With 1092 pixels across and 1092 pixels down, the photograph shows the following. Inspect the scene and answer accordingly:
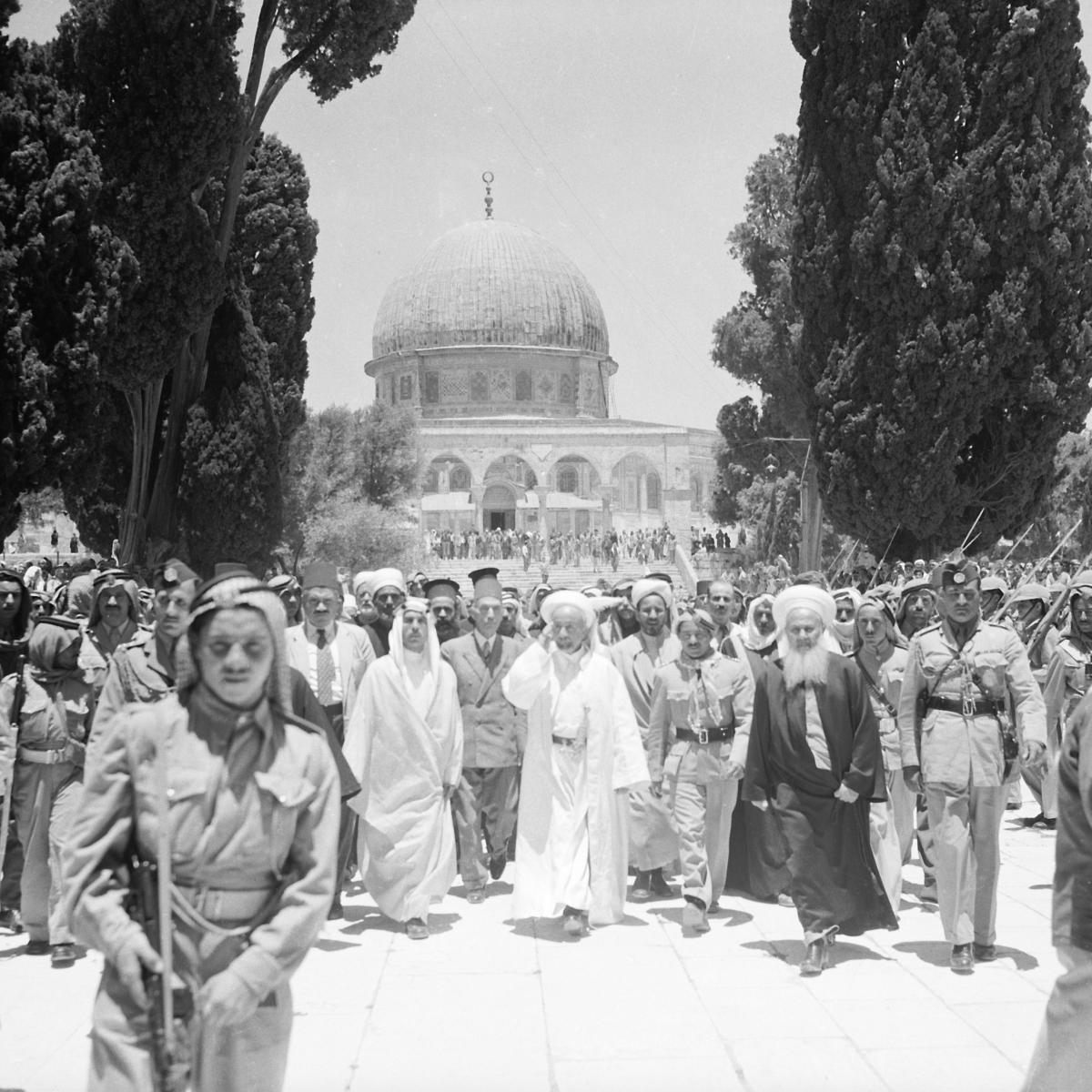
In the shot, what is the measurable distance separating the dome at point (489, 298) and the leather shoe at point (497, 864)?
5407 centimetres

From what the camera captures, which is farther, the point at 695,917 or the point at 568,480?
the point at 568,480

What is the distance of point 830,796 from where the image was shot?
5.36m

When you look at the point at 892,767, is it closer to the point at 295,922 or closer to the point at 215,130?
the point at 295,922

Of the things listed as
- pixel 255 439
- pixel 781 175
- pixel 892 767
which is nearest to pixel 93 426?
pixel 255 439

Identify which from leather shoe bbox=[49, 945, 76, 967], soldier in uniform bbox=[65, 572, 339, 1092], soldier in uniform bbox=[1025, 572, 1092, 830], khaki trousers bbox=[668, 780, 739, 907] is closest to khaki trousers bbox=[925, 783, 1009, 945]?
khaki trousers bbox=[668, 780, 739, 907]

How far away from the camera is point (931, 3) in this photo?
17.1m

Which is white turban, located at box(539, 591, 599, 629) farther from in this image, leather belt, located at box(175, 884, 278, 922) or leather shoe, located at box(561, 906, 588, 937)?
leather belt, located at box(175, 884, 278, 922)

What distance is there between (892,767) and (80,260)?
1030 centimetres

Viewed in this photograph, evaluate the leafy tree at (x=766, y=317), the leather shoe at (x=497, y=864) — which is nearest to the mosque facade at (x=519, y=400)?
the leafy tree at (x=766, y=317)

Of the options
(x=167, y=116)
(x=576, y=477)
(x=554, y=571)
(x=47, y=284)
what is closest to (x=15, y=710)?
(x=47, y=284)

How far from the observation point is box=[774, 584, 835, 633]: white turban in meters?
5.53

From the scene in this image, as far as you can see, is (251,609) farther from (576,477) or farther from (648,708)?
(576,477)

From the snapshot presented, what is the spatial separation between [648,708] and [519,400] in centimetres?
5481

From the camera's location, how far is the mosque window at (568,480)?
190 ft
